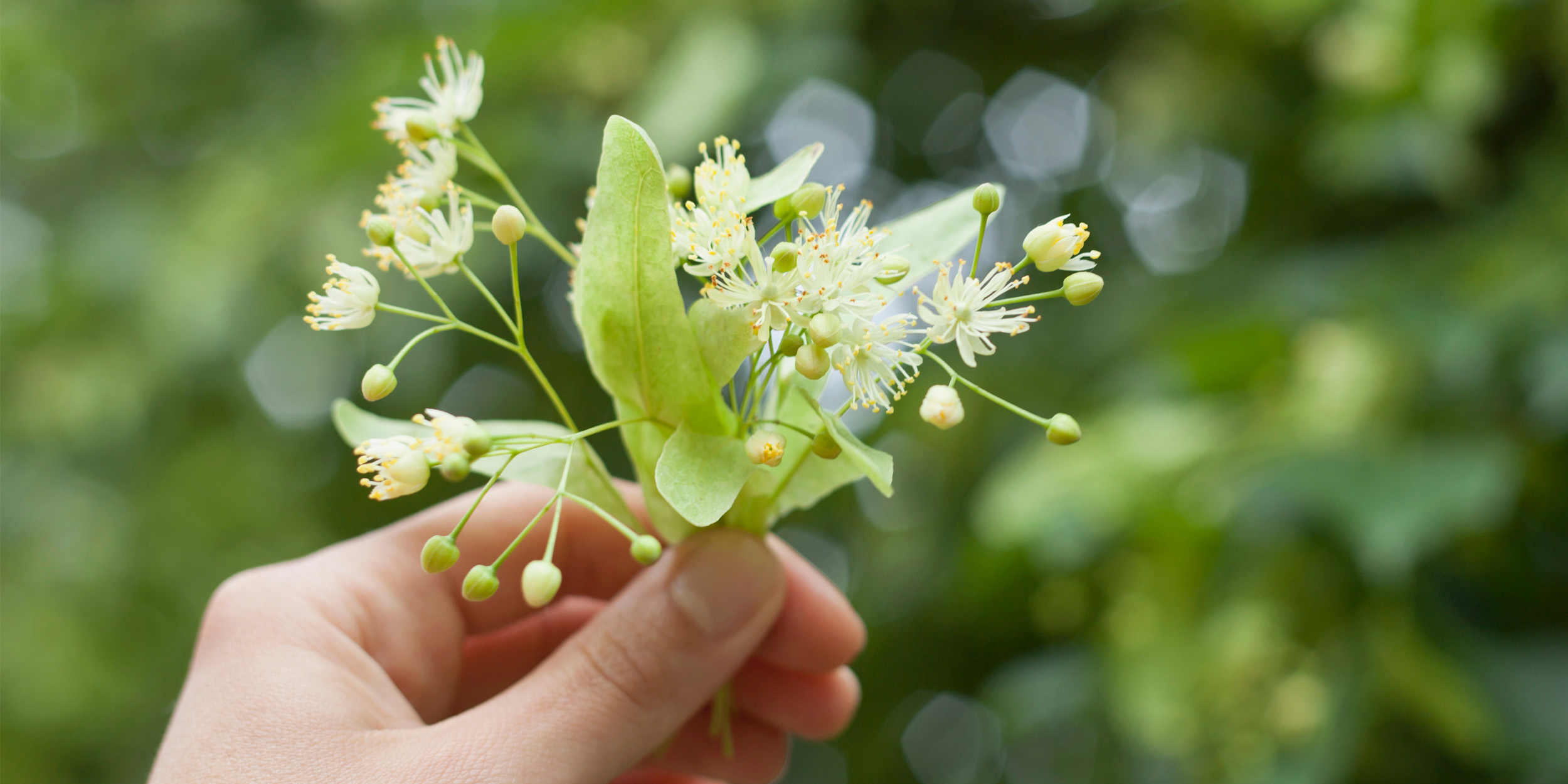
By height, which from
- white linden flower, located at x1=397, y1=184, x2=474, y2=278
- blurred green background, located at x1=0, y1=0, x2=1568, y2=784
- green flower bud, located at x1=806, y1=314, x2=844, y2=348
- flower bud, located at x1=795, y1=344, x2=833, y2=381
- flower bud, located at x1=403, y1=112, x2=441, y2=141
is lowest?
blurred green background, located at x1=0, y1=0, x2=1568, y2=784

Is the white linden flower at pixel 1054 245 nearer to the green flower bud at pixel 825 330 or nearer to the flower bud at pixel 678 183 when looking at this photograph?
the green flower bud at pixel 825 330

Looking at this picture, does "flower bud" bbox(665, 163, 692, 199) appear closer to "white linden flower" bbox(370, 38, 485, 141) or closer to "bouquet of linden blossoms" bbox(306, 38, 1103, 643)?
"bouquet of linden blossoms" bbox(306, 38, 1103, 643)

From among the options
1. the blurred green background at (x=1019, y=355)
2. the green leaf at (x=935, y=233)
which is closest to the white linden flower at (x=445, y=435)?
the green leaf at (x=935, y=233)

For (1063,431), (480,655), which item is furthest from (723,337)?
(480,655)

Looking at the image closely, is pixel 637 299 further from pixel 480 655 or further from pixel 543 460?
pixel 480 655

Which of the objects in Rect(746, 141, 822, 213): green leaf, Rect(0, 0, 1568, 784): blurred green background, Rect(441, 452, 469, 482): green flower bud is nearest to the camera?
Rect(441, 452, 469, 482): green flower bud

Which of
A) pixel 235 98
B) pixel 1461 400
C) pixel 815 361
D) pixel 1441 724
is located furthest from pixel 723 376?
pixel 235 98

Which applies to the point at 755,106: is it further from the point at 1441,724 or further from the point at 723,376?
the point at 1441,724

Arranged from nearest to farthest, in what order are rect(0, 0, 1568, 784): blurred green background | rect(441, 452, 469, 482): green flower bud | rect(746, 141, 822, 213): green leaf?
1. rect(441, 452, 469, 482): green flower bud
2. rect(746, 141, 822, 213): green leaf
3. rect(0, 0, 1568, 784): blurred green background

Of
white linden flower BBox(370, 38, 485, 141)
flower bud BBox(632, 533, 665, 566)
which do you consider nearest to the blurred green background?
white linden flower BBox(370, 38, 485, 141)
